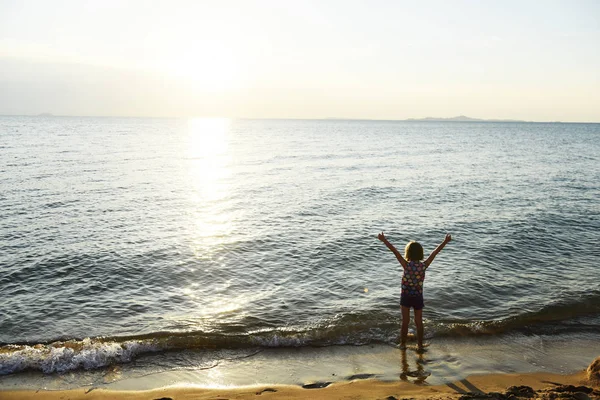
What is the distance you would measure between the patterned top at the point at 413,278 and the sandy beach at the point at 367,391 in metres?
1.89

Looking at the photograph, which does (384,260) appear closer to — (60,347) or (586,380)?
(586,380)

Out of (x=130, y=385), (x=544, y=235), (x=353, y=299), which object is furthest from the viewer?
(x=544, y=235)

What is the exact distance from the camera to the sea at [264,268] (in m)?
11.0

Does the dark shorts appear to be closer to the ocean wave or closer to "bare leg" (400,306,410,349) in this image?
"bare leg" (400,306,410,349)

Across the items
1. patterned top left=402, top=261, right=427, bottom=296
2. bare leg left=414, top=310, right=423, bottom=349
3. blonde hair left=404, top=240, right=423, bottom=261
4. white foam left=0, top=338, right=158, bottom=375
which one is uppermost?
blonde hair left=404, top=240, right=423, bottom=261

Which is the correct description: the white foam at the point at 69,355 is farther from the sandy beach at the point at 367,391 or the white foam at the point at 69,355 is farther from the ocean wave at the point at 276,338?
the sandy beach at the point at 367,391

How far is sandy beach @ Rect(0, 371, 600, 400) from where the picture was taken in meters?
7.99

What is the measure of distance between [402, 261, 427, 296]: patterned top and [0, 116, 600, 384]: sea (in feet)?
5.76

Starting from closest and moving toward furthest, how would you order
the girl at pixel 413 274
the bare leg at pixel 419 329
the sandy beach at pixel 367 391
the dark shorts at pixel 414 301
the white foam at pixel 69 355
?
the sandy beach at pixel 367 391 → the girl at pixel 413 274 → the white foam at pixel 69 355 → the dark shorts at pixel 414 301 → the bare leg at pixel 419 329

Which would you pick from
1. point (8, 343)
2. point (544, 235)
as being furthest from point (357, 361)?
point (544, 235)

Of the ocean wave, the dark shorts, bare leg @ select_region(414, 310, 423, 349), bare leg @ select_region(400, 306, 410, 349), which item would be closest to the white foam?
the ocean wave

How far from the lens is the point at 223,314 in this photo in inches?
479

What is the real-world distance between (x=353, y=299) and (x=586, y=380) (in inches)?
242

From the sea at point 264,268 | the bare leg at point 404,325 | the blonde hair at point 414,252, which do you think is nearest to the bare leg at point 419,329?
the bare leg at point 404,325
